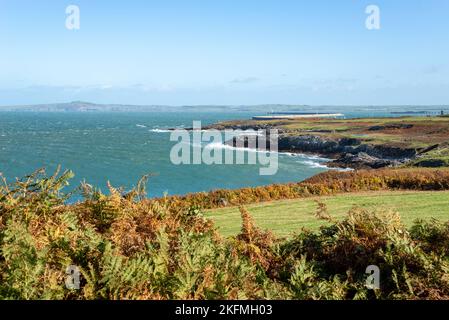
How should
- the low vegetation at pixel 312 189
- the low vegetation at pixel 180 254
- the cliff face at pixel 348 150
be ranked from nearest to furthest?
1. the low vegetation at pixel 180 254
2. the low vegetation at pixel 312 189
3. the cliff face at pixel 348 150

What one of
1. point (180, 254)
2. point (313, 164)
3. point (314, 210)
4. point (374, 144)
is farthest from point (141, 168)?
point (180, 254)

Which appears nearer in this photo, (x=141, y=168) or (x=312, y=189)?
(x=312, y=189)

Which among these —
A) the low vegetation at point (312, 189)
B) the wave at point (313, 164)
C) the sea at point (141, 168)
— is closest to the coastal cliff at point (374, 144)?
the wave at point (313, 164)

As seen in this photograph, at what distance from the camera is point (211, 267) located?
18.8 ft

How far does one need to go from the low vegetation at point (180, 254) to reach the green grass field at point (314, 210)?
4473 mm

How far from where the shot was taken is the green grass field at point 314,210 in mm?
13953

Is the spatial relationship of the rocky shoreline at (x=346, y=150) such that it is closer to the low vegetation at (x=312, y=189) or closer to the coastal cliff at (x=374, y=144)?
the coastal cliff at (x=374, y=144)

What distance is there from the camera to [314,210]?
17.5m

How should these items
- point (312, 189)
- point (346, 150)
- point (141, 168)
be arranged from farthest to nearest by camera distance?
point (346, 150) → point (141, 168) → point (312, 189)

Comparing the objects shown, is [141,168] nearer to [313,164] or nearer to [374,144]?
[313,164]

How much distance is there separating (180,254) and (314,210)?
1221cm

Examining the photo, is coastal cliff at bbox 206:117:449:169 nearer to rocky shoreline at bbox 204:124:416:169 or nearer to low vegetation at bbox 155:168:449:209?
rocky shoreline at bbox 204:124:416:169
